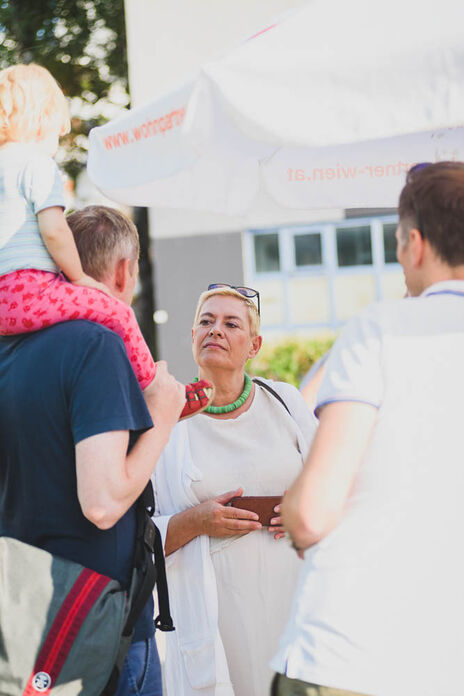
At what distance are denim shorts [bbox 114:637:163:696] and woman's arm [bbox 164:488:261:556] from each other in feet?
2.67

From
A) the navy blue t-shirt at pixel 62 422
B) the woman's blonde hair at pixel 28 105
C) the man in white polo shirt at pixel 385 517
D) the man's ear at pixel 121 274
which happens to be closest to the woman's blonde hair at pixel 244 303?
the man's ear at pixel 121 274

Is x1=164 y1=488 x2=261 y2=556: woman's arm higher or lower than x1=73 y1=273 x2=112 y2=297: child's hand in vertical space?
lower

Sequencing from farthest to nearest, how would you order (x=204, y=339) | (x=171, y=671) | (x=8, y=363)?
1. (x=204, y=339)
2. (x=171, y=671)
3. (x=8, y=363)

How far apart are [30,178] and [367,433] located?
1.17 meters

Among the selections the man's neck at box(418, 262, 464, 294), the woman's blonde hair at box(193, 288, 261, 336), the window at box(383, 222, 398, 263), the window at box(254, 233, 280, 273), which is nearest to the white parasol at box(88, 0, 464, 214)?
the man's neck at box(418, 262, 464, 294)

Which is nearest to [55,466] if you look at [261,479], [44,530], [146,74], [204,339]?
[44,530]

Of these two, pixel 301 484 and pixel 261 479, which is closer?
pixel 301 484

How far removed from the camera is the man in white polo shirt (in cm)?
171

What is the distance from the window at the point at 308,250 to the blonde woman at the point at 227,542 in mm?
13241

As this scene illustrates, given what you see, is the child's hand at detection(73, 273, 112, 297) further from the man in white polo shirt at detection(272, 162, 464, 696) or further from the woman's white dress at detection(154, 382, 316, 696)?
the woman's white dress at detection(154, 382, 316, 696)

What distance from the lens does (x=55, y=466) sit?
6.65 feet

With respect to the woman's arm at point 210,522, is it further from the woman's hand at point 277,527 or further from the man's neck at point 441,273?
the man's neck at point 441,273

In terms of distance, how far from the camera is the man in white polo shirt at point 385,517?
171 centimetres

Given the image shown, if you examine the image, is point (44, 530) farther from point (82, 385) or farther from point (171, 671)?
point (171, 671)
